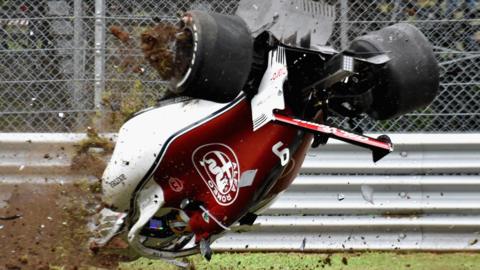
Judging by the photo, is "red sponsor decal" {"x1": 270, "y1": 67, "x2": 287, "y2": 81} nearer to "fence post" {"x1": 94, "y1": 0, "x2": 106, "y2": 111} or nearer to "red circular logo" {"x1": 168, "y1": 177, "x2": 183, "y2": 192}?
"red circular logo" {"x1": 168, "y1": 177, "x2": 183, "y2": 192}

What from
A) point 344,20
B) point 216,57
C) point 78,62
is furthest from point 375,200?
Result: point 216,57

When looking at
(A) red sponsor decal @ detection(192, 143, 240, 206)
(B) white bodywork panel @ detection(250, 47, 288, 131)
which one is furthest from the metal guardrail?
(B) white bodywork panel @ detection(250, 47, 288, 131)

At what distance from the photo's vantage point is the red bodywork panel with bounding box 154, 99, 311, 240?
4.84 meters

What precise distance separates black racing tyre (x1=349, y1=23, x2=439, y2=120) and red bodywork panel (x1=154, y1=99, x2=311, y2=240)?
46 centimetres

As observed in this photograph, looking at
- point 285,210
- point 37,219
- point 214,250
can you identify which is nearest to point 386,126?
point 285,210

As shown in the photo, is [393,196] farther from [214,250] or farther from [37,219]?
[37,219]

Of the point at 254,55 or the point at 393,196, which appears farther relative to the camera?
the point at 393,196

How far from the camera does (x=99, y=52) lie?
7449mm

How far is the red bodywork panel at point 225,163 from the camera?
15.9 ft

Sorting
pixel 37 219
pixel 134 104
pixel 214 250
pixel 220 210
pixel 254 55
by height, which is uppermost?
pixel 254 55

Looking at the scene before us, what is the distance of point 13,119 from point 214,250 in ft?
6.33

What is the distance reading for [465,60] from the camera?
7449mm

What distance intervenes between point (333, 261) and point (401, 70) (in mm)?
2936

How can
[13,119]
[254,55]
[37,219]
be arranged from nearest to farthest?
[254,55]
[37,219]
[13,119]
